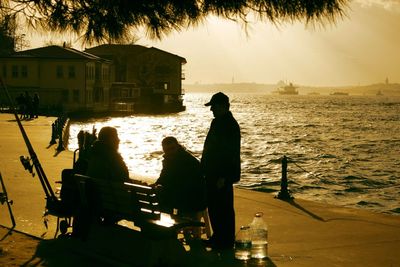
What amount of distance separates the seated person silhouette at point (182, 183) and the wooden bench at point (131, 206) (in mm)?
611

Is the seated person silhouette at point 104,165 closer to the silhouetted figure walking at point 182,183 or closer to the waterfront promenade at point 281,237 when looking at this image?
the waterfront promenade at point 281,237

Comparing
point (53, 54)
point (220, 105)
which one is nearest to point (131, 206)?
point (220, 105)

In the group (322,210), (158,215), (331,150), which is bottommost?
(331,150)

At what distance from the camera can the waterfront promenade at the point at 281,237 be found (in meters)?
8.04

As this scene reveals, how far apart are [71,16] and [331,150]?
54.1m

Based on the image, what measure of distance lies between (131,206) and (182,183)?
41.0 inches

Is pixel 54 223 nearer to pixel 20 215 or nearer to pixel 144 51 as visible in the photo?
pixel 20 215

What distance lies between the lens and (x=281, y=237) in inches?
383

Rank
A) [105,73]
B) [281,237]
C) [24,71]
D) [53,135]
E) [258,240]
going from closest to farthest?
[258,240] → [281,237] → [53,135] → [24,71] → [105,73]

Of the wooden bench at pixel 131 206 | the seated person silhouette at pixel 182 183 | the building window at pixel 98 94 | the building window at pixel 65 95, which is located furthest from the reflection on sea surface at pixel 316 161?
the wooden bench at pixel 131 206

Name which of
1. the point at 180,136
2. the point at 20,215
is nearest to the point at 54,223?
the point at 20,215

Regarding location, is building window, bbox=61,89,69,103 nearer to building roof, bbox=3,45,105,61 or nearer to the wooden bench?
building roof, bbox=3,45,105,61

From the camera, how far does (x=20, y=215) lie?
10789 mm

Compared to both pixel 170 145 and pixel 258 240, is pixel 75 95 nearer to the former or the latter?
pixel 170 145
